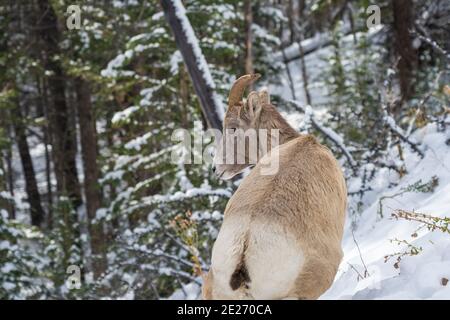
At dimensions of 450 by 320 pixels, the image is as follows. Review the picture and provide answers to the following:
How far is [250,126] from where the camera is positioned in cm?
631

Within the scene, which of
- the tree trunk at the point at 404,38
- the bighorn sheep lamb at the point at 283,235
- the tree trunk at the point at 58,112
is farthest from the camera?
the tree trunk at the point at 58,112

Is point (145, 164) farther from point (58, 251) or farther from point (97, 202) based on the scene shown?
point (97, 202)

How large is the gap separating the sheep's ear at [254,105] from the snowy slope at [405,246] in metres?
1.60

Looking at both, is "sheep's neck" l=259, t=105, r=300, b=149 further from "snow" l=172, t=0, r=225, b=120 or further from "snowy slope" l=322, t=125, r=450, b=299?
"snow" l=172, t=0, r=225, b=120

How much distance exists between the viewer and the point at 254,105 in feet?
20.5

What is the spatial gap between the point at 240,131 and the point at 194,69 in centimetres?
456

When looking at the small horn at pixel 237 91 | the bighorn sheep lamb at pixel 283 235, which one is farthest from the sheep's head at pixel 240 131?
the bighorn sheep lamb at pixel 283 235

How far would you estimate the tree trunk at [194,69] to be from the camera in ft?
34.4

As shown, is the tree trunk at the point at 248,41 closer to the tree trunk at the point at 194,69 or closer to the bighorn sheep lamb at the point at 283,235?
the tree trunk at the point at 194,69

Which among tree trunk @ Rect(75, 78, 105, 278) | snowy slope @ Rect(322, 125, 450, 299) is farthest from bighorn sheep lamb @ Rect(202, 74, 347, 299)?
tree trunk @ Rect(75, 78, 105, 278)

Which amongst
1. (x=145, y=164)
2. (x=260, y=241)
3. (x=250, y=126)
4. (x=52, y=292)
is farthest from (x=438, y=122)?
(x=52, y=292)

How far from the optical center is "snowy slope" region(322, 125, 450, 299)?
455 centimetres

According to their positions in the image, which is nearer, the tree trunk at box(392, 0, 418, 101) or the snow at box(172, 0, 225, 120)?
the snow at box(172, 0, 225, 120)

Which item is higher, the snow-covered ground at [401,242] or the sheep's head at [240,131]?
the sheep's head at [240,131]
